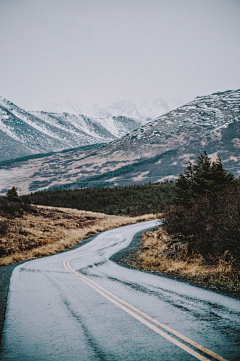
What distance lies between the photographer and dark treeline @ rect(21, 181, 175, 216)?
63.5 meters

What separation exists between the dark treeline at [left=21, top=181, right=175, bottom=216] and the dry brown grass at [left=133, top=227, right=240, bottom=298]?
46.4 m

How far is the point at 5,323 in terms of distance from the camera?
488cm

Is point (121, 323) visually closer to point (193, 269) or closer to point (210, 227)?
point (193, 269)

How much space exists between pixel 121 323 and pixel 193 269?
4.92 meters

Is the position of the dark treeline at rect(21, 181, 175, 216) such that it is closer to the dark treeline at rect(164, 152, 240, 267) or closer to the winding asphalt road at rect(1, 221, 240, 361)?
the dark treeline at rect(164, 152, 240, 267)

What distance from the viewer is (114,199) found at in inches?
2810

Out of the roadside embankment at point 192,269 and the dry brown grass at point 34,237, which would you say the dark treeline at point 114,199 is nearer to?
the dry brown grass at point 34,237

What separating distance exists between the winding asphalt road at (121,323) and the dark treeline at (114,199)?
168 ft

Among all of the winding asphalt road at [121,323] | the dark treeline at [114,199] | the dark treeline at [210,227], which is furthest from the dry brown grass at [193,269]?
Answer: the dark treeline at [114,199]

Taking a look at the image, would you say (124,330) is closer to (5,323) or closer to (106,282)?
(5,323)

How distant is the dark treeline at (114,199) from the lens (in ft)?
208

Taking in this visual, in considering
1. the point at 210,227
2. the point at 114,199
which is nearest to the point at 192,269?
the point at 210,227

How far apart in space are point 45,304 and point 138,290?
247 cm

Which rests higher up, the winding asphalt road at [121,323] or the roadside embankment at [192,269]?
the winding asphalt road at [121,323]
